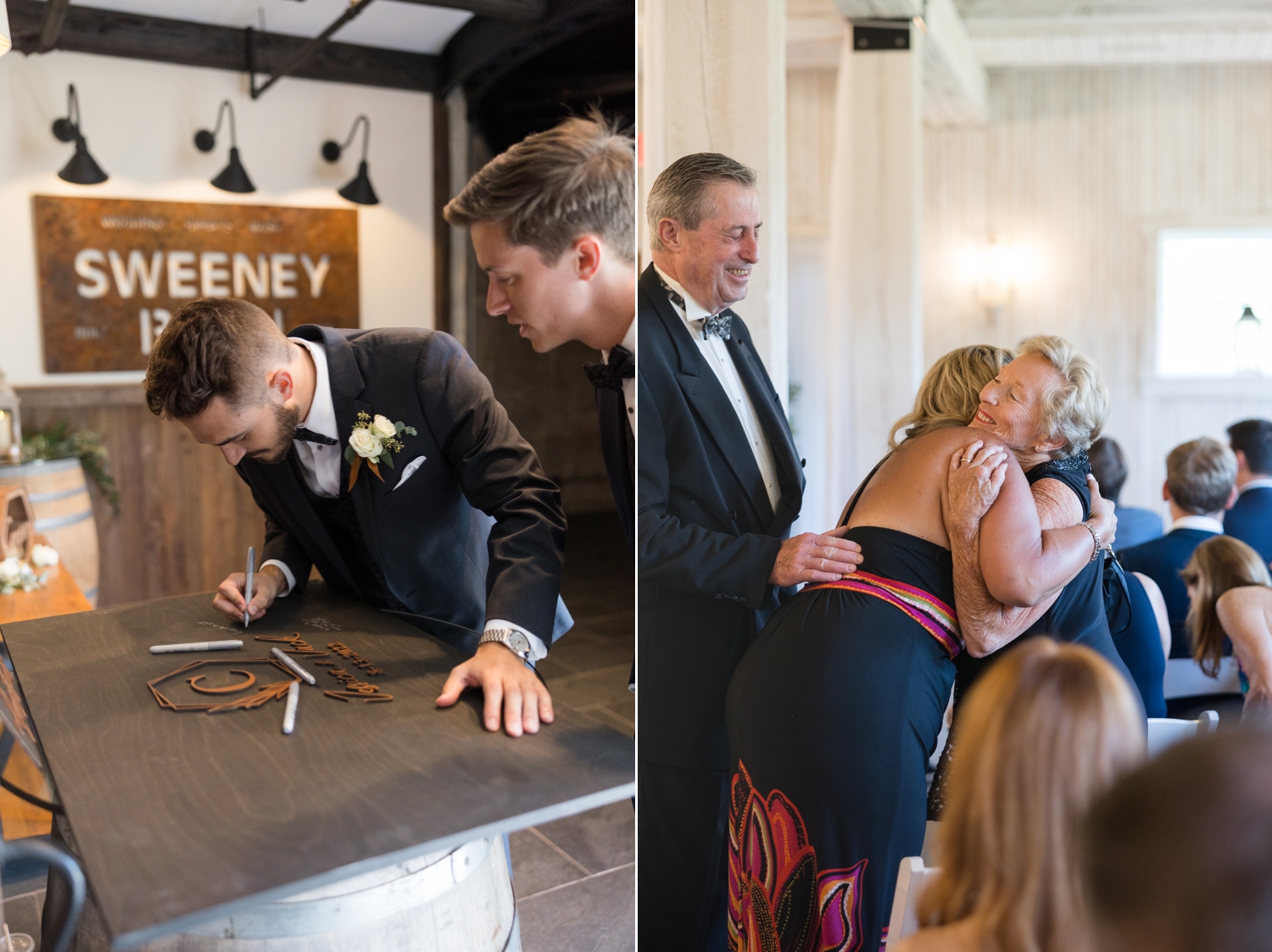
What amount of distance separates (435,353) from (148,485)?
1.01 feet

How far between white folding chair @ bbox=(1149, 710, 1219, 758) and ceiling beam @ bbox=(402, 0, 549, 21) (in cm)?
91

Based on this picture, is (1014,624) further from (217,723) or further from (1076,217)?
(217,723)

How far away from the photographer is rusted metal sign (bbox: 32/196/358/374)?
752 millimetres

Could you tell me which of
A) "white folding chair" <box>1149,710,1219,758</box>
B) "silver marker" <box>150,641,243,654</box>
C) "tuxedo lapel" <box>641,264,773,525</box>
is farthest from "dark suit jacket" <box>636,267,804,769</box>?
"silver marker" <box>150,641,243,654</box>

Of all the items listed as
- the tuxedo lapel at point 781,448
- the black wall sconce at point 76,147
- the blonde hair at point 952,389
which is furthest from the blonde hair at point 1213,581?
the black wall sconce at point 76,147

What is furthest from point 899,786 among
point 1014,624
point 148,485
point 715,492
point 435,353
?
point 148,485

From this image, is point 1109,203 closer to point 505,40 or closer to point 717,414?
point 717,414

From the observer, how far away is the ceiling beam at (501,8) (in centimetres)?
→ 89

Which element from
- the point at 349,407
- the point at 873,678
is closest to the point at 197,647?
the point at 349,407

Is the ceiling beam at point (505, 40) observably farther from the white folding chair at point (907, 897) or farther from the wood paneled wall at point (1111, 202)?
the white folding chair at point (907, 897)

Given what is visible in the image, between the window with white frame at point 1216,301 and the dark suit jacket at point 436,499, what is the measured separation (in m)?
0.66

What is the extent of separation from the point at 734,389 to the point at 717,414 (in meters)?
0.03

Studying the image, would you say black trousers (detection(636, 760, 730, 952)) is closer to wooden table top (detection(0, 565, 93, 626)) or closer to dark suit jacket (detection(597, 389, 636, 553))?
dark suit jacket (detection(597, 389, 636, 553))

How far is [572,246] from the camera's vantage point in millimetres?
933
